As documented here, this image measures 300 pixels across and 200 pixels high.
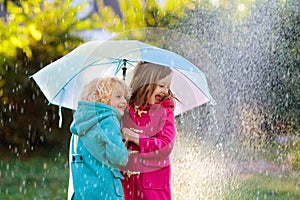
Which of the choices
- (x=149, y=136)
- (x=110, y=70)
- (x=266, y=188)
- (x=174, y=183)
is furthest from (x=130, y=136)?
(x=266, y=188)

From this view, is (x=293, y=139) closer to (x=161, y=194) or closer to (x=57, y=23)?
(x=57, y=23)

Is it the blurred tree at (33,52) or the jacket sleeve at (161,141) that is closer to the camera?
the jacket sleeve at (161,141)

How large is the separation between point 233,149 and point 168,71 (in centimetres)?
419

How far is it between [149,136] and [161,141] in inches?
2.6

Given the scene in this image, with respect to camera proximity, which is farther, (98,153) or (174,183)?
(174,183)

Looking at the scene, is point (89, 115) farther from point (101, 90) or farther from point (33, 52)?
point (33, 52)

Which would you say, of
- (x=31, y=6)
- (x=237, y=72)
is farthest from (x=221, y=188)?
(x=31, y=6)

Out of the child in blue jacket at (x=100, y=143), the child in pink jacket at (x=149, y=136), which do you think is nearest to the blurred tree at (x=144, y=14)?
the child in pink jacket at (x=149, y=136)

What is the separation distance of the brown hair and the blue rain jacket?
27 centimetres

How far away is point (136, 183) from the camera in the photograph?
359 cm

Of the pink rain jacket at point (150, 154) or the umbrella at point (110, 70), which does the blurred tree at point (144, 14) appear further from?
the pink rain jacket at point (150, 154)

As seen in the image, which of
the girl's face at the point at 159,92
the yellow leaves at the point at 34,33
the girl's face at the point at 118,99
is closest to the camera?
the girl's face at the point at 118,99

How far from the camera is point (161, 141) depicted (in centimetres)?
354

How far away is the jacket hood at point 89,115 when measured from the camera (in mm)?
3391
